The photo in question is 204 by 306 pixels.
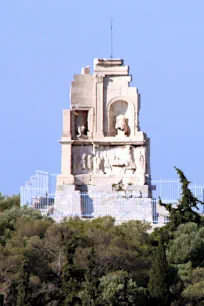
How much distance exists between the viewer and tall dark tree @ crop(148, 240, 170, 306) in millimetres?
57031

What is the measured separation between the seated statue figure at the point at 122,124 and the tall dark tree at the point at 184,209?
356 cm

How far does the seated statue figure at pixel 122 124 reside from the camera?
6488cm

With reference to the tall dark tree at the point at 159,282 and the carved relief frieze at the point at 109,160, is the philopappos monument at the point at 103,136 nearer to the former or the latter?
the carved relief frieze at the point at 109,160

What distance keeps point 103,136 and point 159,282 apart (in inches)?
364

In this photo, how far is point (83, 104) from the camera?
65.1m

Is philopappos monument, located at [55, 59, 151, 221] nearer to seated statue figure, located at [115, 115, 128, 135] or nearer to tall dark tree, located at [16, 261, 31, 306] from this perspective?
seated statue figure, located at [115, 115, 128, 135]

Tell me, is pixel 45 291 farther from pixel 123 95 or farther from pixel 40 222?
pixel 123 95

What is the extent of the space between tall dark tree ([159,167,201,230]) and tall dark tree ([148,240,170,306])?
13.2 ft

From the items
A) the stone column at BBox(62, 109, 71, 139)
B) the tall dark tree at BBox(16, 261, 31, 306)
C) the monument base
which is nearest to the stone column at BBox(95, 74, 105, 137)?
the stone column at BBox(62, 109, 71, 139)

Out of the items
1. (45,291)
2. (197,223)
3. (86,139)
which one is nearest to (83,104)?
(86,139)

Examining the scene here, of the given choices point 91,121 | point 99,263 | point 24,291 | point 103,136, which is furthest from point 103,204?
point 24,291

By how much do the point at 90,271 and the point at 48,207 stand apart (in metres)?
7.81

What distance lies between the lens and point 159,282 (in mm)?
57000

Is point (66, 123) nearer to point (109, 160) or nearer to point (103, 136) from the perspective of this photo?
point (103, 136)
